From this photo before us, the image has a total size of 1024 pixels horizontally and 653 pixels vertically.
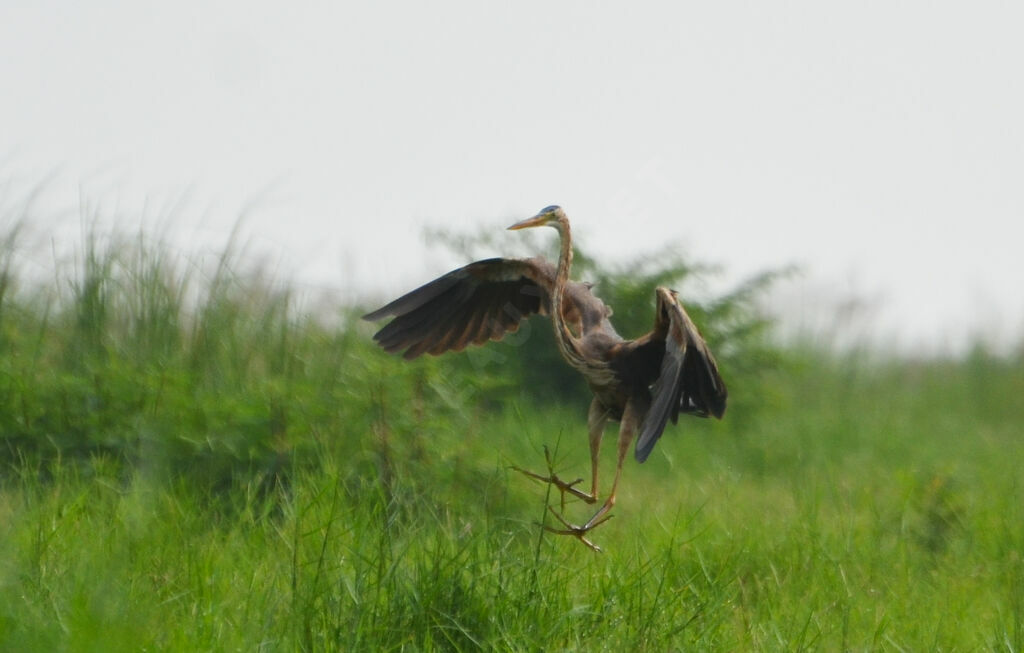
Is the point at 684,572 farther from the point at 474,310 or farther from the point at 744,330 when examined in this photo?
the point at 744,330

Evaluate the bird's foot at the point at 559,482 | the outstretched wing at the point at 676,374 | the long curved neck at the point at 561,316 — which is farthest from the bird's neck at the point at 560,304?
the bird's foot at the point at 559,482

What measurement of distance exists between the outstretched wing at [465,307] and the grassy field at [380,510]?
60 centimetres

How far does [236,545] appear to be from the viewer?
14.3 ft

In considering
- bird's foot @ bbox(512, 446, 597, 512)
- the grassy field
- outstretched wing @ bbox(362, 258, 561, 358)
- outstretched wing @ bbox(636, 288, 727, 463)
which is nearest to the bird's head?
outstretched wing @ bbox(362, 258, 561, 358)

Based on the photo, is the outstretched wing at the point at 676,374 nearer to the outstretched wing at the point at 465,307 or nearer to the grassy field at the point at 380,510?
the grassy field at the point at 380,510

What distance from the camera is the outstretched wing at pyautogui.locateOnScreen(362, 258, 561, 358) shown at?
462 cm

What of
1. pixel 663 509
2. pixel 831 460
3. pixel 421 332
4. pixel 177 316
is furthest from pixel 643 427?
pixel 831 460

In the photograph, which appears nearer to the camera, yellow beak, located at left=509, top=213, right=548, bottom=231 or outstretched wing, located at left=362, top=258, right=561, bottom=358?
yellow beak, located at left=509, top=213, right=548, bottom=231

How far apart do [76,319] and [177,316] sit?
0.58 metres

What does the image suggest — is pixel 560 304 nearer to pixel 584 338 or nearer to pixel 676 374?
pixel 584 338

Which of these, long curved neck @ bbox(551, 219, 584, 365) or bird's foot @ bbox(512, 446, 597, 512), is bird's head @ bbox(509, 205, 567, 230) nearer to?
long curved neck @ bbox(551, 219, 584, 365)

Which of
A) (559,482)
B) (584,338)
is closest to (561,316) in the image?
(584,338)

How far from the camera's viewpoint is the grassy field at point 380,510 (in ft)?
11.5

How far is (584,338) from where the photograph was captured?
4.23 m
